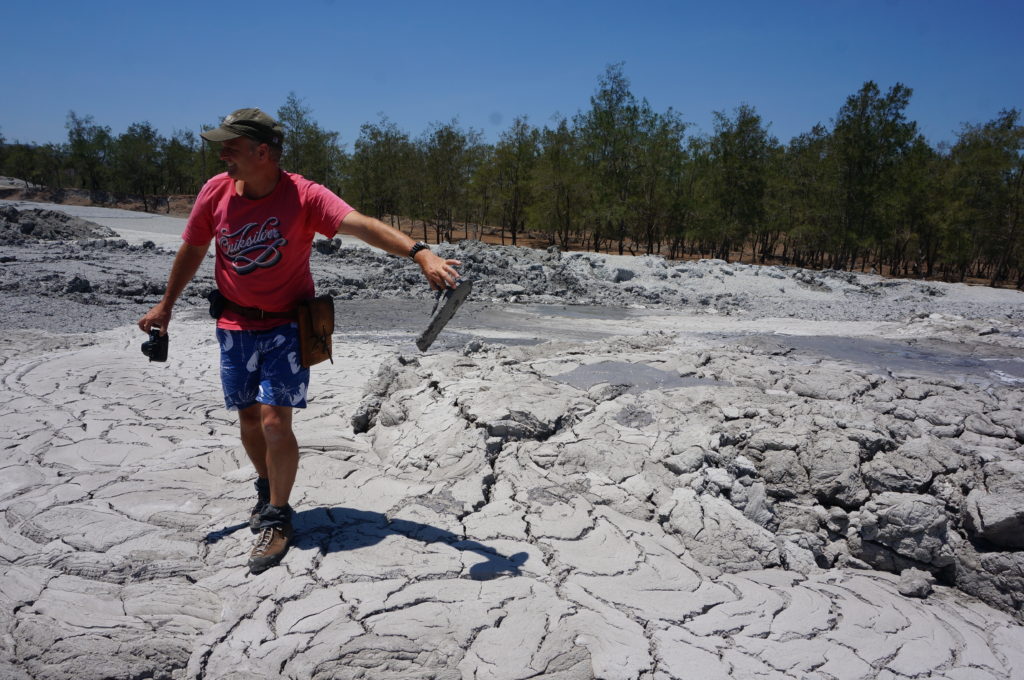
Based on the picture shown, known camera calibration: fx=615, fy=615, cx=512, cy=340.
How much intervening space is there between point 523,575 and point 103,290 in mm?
10375

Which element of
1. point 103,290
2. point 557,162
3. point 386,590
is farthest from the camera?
point 557,162

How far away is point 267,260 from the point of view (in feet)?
7.75

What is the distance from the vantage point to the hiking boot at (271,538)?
95.5 inches

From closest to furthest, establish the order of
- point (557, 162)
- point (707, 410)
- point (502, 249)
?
1. point (707, 410)
2. point (502, 249)
3. point (557, 162)

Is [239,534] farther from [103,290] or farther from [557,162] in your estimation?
[557,162]

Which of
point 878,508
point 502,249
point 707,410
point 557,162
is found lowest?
point 878,508

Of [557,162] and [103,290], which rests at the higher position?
[557,162]

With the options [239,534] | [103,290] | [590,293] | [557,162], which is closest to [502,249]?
[590,293]

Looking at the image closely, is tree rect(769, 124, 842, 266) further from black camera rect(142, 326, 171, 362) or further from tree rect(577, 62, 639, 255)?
black camera rect(142, 326, 171, 362)

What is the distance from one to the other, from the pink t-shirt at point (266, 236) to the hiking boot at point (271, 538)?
77 centimetres

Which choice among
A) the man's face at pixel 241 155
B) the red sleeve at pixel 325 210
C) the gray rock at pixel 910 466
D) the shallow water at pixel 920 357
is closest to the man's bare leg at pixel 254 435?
the red sleeve at pixel 325 210

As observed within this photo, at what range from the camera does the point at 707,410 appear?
388 centimetres

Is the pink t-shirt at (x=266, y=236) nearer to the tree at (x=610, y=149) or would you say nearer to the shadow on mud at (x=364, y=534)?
the shadow on mud at (x=364, y=534)

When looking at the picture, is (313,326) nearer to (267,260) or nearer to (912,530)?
(267,260)
